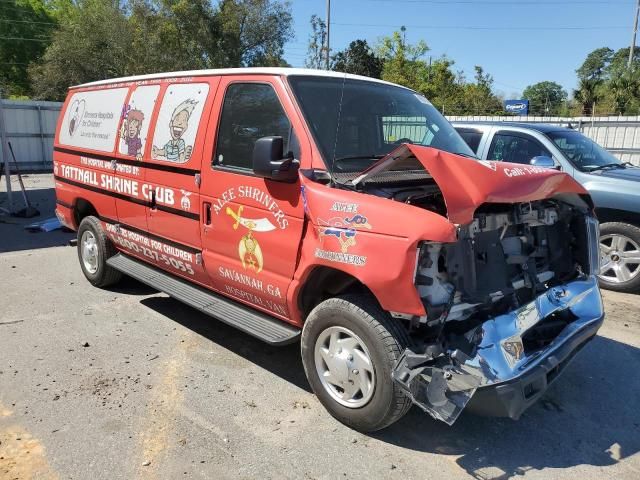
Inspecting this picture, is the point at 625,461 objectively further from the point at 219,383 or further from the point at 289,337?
the point at 219,383

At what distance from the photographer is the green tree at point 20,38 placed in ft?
153

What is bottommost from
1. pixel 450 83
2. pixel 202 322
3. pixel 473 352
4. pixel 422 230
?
pixel 202 322

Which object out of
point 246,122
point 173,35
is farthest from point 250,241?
point 173,35

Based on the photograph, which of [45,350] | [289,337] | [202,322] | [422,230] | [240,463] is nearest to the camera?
[422,230]

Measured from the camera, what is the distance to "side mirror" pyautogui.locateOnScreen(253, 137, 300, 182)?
11.2 feet

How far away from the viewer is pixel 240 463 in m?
3.10

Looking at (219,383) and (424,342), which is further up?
(424,342)

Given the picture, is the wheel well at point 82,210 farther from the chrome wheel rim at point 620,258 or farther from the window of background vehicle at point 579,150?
→ the chrome wheel rim at point 620,258

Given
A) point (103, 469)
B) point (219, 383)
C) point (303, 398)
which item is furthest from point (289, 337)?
point (103, 469)

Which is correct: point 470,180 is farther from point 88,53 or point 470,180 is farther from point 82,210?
point 88,53

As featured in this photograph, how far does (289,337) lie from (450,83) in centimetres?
4400

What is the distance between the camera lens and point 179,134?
4531 mm

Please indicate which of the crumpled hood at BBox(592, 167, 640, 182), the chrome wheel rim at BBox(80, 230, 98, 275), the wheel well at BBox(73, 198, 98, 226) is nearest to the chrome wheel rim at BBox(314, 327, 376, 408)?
the chrome wheel rim at BBox(80, 230, 98, 275)

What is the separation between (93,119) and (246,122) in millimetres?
2650
